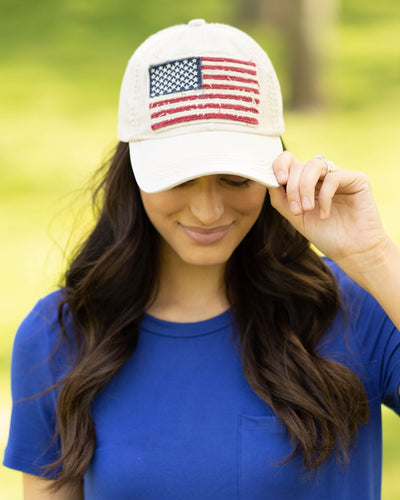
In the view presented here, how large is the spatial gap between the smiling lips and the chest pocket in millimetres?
428

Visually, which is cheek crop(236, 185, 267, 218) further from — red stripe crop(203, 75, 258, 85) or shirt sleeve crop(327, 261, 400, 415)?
shirt sleeve crop(327, 261, 400, 415)

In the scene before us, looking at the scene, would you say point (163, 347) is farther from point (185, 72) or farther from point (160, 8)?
point (160, 8)

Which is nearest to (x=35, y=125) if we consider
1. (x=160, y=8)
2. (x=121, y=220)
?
(x=160, y=8)

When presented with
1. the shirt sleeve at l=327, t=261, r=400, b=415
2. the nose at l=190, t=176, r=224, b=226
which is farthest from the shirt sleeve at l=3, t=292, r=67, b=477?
the shirt sleeve at l=327, t=261, r=400, b=415

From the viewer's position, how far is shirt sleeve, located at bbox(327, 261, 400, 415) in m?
2.22

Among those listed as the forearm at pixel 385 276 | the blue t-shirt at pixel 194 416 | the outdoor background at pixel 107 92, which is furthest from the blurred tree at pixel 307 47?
the forearm at pixel 385 276

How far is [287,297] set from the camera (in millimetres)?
2395

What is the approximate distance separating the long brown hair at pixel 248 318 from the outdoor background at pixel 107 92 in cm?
374

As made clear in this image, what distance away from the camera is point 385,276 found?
2105 mm

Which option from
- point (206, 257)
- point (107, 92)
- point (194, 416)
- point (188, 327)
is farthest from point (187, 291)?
point (107, 92)

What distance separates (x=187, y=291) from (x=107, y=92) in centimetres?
768

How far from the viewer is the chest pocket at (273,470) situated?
2127 millimetres

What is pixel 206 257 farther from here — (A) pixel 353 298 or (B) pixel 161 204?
(A) pixel 353 298

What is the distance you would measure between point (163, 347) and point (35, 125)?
7177 mm
